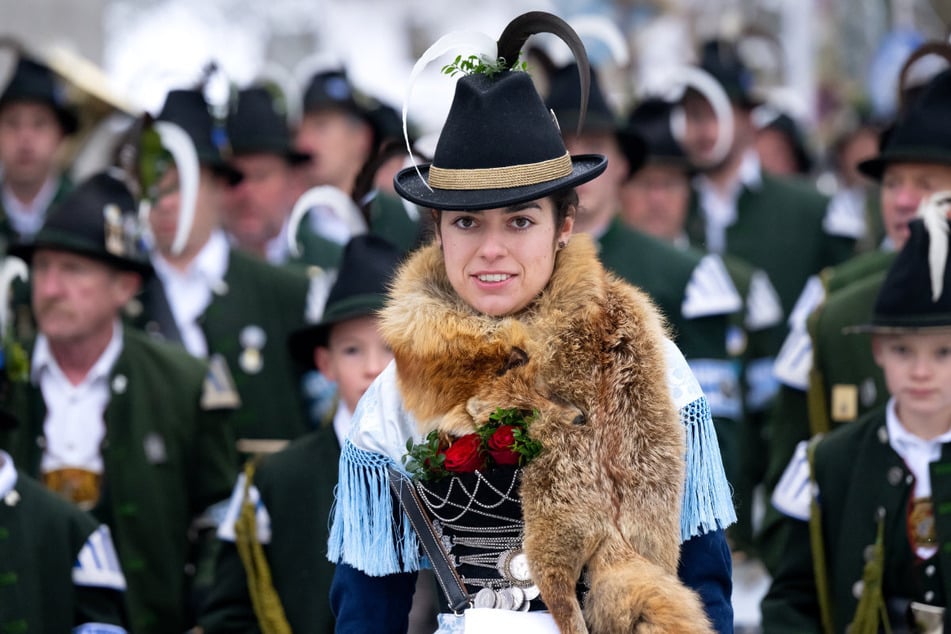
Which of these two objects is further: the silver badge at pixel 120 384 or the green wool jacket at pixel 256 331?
the green wool jacket at pixel 256 331

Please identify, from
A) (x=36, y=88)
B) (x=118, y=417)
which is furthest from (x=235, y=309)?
(x=36, y=88)

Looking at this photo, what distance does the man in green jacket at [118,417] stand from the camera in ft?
23.2

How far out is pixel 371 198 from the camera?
256 inches

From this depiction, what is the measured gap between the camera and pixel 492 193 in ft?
13.8

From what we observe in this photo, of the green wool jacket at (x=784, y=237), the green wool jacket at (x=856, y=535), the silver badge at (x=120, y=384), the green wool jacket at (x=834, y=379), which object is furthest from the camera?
the green wool jacket at (x=784, y=237)

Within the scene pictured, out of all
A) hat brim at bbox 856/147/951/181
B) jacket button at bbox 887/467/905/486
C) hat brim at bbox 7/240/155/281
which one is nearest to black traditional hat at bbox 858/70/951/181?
hat brim at bbox 856/147/951/181

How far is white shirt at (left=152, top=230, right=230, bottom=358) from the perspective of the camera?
8.41m

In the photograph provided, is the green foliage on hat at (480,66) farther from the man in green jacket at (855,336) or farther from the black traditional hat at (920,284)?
the man in green jacket at (855,336)

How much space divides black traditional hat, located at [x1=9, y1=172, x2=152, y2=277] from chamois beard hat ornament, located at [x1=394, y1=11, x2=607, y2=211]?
3127mm

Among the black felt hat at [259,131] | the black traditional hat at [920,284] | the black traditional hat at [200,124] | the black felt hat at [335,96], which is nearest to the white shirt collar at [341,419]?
the black traditional hat at [920,284]

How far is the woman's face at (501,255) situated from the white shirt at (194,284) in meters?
4.19

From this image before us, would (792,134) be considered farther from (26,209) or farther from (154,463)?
(154,463)

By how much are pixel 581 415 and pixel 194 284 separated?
4.73 metres

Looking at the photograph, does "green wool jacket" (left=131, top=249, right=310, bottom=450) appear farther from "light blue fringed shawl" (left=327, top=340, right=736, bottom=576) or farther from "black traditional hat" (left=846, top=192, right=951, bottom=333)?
"light blue fringed shawl" (left=327, top=340, right=736, bottom=576)
